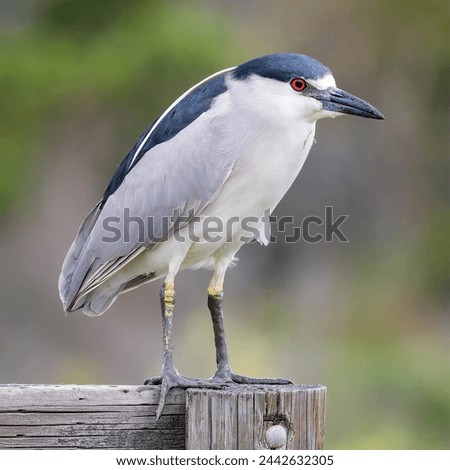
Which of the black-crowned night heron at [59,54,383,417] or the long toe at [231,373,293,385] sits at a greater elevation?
the black-crowned night heron at [59,54,383,417]

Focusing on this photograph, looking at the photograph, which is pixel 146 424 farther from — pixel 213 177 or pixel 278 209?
pixel 278 209

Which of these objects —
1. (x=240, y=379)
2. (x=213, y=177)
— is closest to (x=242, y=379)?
(x=240, y=379)

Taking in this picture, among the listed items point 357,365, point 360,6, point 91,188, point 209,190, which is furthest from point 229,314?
point 209,190

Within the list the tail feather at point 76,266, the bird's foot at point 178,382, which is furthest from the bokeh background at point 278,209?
the bird's foot at point 178,382

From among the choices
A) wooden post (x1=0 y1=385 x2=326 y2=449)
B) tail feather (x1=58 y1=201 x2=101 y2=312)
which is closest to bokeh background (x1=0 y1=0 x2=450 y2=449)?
tail feather (x1=58 y1=201 x2=101 y2=312)

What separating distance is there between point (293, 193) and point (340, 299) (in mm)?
1252

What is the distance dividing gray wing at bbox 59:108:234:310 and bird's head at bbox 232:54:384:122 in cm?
19

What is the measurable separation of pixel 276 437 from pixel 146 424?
0.37 m

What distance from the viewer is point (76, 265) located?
377 cm

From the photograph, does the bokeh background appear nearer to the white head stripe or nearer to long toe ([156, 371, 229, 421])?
long toe ([156, 371, 229, 421])

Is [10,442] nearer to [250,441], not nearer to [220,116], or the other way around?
[250,441]

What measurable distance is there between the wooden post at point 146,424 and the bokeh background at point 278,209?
368cm

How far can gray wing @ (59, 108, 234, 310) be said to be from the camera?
11.3 ft

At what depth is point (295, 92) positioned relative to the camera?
132 inches
